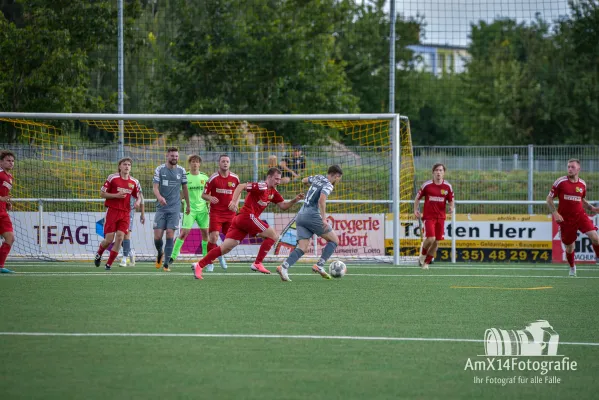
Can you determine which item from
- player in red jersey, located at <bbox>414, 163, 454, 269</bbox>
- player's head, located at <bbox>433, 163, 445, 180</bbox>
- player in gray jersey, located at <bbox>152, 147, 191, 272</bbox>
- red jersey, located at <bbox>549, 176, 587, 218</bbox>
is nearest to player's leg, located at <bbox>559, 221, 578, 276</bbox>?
red jersey, located at <bbox>549, 176, 587, 218</bbox>

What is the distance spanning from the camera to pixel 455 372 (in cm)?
591

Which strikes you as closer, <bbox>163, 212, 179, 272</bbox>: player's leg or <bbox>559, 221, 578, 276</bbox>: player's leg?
<bbox>559, 221, 578, 276</bbox>: player's leg

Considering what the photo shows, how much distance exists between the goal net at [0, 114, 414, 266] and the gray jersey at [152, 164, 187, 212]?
1841 mm

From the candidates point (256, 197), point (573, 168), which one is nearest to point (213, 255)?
point (256, 197)

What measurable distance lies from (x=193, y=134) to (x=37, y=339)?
15695mm

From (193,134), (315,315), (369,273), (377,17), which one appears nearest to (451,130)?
(377,17)

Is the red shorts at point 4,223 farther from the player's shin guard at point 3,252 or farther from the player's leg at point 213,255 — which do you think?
the player's leg at point 213,255

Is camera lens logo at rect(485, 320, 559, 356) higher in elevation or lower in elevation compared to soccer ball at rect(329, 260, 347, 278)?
higher

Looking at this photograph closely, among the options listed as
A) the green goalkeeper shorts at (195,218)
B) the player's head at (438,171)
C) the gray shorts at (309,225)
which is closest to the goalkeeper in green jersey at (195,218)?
the green goalkeeper shorts at (195,218)

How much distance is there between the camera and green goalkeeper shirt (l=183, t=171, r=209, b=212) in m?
15.6

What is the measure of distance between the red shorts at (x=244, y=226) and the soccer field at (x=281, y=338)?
0.69 m

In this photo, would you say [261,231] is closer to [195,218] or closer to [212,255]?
[212,255]

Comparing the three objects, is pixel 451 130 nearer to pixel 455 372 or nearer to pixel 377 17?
pixel 377 17

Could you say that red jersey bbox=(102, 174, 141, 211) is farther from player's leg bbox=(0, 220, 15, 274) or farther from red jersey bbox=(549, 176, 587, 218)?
red jersey bbox=(549, 176, 587, 218)
